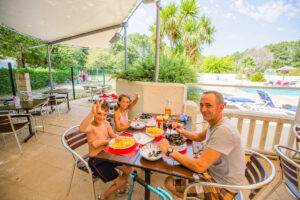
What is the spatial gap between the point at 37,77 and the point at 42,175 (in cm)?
1320

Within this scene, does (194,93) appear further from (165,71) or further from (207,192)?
(207,192)

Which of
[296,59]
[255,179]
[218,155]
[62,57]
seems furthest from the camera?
[296,59]

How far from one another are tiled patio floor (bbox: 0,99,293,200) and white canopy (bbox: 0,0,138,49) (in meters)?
3.23

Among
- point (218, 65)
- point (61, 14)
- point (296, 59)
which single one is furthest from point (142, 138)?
point (296, 59)

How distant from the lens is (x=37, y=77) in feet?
38.9

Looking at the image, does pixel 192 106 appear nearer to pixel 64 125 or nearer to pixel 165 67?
pixel 165 67

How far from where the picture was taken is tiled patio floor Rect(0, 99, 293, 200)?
182 cm

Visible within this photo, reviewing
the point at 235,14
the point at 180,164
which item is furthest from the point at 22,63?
the point at 235,14

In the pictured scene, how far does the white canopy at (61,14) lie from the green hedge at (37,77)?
19.1 feet

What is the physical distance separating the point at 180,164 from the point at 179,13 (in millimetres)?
9099

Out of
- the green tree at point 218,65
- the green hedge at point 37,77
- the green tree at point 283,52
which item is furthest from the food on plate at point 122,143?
the green tree at point 283,52

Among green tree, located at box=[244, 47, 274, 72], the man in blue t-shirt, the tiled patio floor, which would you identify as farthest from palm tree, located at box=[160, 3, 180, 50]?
green tree, located at box=[244, 47, 274, 72]

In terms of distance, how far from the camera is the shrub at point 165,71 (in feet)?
11.7

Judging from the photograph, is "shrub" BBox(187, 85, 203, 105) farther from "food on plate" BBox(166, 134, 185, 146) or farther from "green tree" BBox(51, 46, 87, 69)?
"green tree" BBox(51, 46, 87, 69)
